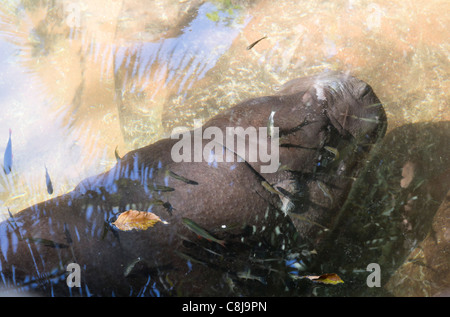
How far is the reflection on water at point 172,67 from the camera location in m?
4.66

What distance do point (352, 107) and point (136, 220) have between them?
2935 mm

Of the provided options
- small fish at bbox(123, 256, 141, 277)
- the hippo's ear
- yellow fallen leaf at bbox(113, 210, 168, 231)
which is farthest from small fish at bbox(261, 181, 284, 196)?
small fish at bbox(123, 256, 141, 277)

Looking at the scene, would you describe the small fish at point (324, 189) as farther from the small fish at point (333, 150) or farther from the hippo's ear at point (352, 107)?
the hippo's ear at point (352, 107)

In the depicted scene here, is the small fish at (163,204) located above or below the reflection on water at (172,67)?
below

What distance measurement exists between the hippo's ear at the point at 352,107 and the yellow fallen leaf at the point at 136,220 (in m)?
2.38

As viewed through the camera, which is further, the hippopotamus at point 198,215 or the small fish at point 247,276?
the small fish at point 247,276

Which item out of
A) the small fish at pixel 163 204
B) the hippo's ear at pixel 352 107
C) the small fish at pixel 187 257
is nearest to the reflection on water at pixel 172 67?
the hippo's ear at pixel 352 107

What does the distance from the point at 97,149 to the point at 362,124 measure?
456 centimetres

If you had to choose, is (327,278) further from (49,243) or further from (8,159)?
(8,159)

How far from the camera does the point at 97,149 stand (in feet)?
17.9

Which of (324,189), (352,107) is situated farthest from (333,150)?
(352,107)

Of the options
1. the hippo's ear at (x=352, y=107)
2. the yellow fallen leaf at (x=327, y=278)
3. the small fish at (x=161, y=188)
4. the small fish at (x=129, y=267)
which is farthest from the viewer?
the hippo's ear at (x=352, y=107)
